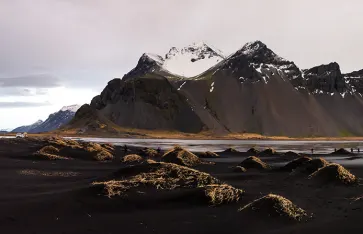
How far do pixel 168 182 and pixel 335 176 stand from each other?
11.9 metres

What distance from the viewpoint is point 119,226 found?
12727 mm

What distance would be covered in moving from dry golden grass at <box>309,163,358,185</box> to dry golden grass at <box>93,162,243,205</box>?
8.71 metres

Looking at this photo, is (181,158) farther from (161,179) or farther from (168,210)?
(168,210)

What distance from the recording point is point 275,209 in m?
14.6

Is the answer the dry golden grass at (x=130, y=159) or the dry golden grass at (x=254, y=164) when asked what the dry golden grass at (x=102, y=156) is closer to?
the dry golden grass at (x=130, y=159)

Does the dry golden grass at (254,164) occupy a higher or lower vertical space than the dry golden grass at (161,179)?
lower

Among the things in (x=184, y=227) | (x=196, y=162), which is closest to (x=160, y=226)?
(x=184, y=227)

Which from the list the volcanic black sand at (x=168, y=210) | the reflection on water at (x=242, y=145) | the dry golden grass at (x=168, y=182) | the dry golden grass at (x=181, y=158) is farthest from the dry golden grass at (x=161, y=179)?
the reflection on water at (x=242, y=145)

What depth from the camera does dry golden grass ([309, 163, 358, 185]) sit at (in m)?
23.7

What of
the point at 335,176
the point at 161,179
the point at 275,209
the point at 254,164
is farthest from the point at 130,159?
the point at 275,209

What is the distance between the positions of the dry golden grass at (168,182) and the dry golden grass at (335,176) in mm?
8713

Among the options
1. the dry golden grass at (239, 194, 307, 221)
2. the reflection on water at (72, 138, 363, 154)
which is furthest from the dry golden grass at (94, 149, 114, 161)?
the reflection on water at (72, 138, 363, 154)

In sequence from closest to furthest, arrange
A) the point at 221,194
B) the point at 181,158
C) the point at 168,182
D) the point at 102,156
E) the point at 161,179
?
1. the point at 221,194
2. the point at 168,182
3. the point at 161,179
4. the point at 181,158
5. the point at 102,156

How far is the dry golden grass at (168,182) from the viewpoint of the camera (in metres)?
17.0
